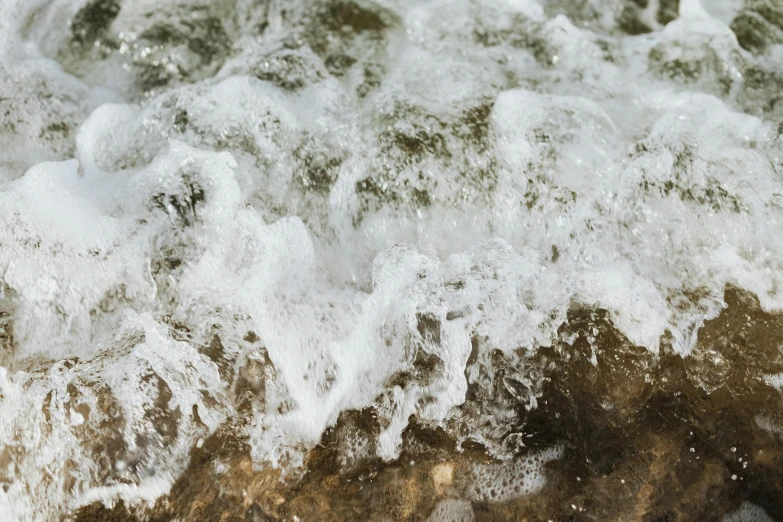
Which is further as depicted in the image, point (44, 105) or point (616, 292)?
point (44, 105)

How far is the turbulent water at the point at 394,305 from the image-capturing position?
184cm

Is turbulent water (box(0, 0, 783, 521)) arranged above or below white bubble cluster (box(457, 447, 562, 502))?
above

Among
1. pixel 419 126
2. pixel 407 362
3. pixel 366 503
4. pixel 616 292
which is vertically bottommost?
pixel 366 503

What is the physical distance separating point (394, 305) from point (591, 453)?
79 cm

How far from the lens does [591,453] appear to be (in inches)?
74.0

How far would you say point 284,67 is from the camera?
2852 mm

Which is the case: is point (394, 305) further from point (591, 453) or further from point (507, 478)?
point (591, 453)

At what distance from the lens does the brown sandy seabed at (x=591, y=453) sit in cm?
182

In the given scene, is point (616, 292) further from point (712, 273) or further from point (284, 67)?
point (284, 67)

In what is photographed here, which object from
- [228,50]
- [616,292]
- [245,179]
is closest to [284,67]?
[228,50]

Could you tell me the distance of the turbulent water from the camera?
1.84 meters

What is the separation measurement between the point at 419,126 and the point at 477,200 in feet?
1.41

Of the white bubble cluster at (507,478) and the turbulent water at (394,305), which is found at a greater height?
the turbulent water at (394,305)

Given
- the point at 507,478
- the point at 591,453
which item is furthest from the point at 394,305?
the point at 591,453
